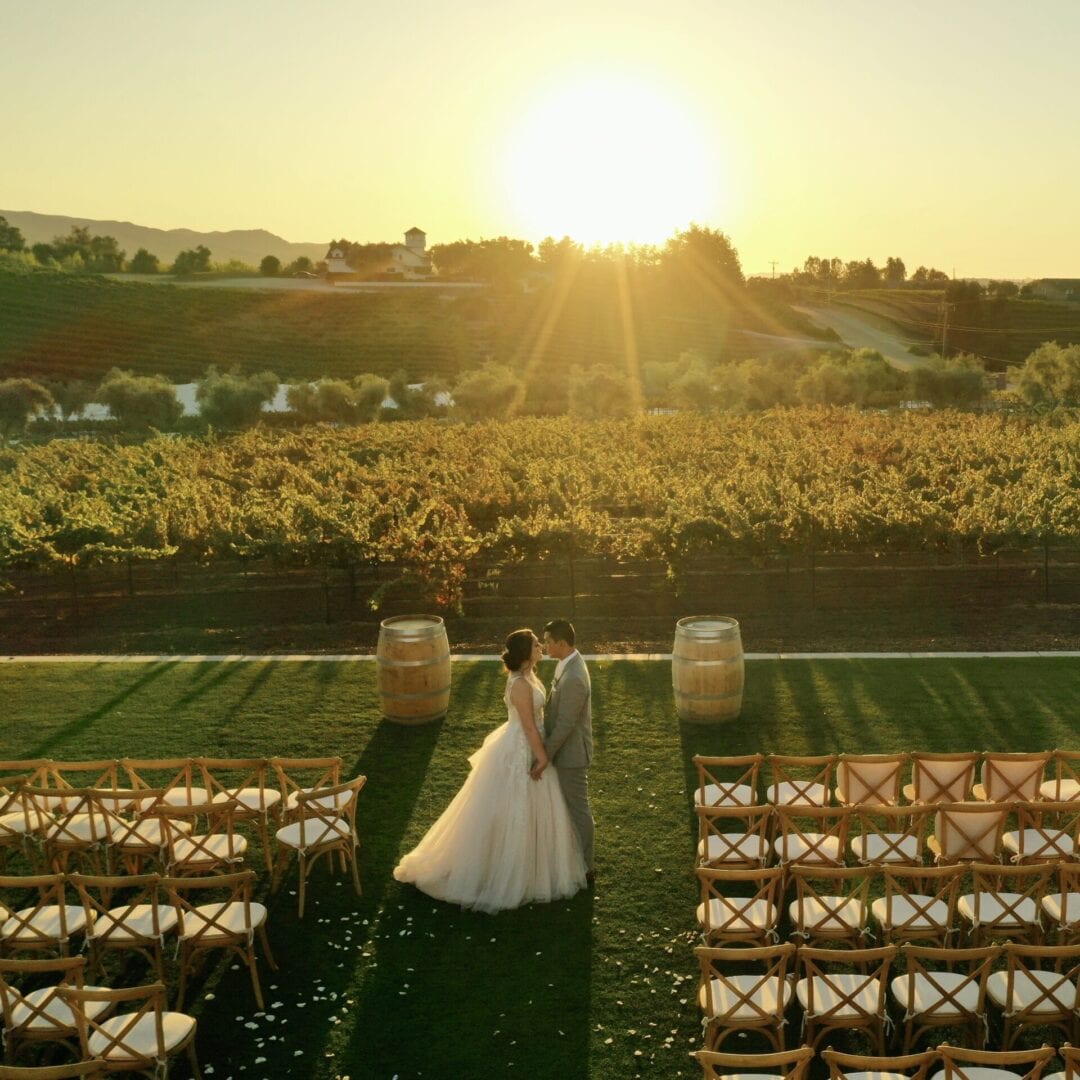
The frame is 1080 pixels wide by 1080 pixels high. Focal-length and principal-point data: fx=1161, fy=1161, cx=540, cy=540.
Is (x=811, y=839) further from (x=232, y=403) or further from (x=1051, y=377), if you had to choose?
(x=1051, y=377)

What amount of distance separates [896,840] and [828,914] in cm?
124

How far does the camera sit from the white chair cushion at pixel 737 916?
7.02 meters

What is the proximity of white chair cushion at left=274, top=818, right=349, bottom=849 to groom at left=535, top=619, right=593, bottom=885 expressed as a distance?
1635mm

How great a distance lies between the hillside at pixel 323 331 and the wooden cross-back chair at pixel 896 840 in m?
77.0

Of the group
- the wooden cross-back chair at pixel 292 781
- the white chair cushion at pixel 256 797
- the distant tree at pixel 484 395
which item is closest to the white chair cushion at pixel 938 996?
the wooden cross-back chair at pixel 292 781

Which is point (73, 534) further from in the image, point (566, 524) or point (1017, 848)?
point (1017, 848)

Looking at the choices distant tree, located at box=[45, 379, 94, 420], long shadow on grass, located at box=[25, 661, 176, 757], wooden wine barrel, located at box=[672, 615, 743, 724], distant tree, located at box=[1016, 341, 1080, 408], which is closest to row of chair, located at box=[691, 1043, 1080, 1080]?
wooden wine barrel, located at box=[672, 615, 743, 724]

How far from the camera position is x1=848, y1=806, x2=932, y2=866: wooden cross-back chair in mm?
7547

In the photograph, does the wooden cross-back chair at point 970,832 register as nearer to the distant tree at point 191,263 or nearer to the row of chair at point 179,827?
the row of chair at point 179,827

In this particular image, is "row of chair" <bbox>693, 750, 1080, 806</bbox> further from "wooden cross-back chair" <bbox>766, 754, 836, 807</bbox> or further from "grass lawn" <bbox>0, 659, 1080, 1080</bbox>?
"grass lawn" <bbox>0, 659, 1080, 1080</bbox>

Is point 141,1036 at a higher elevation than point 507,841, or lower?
lower

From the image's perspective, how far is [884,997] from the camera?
6234mm

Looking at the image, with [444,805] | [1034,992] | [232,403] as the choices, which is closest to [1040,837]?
[1034,992]

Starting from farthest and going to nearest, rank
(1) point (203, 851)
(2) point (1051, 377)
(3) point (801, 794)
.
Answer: (2) point (1051, 377), (3) point (801, 794), (1) point (203, 851)
